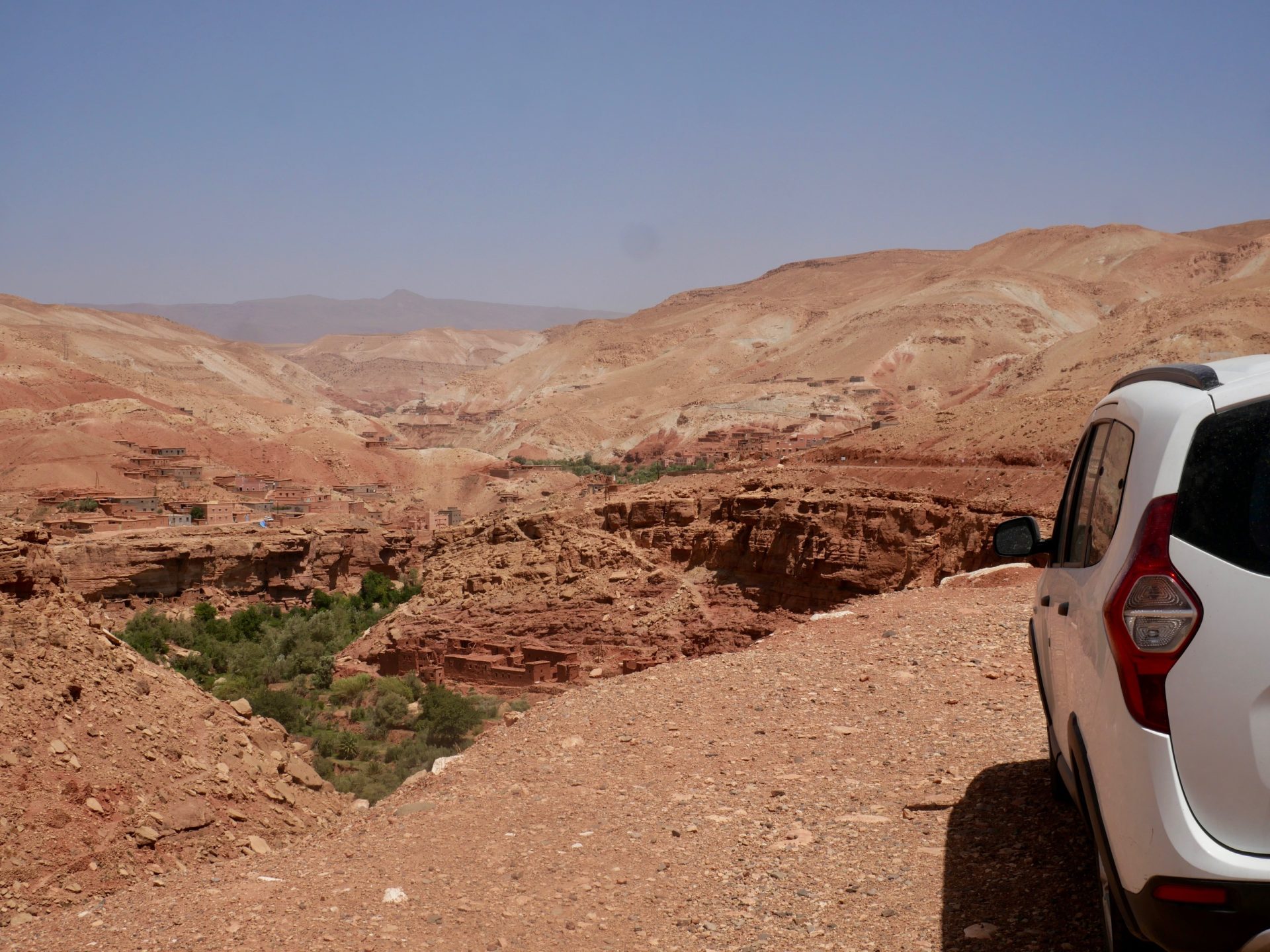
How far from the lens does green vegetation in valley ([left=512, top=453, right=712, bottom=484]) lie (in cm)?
5084

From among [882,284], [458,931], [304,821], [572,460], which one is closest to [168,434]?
[572,460]

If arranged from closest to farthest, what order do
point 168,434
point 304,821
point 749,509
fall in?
point 304,821
point 749,509
point 168,434

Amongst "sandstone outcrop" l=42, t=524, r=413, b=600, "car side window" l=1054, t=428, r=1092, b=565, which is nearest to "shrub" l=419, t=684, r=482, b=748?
"car side window" l=1054, t=428, r=1092, b=565

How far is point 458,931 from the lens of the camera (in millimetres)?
4461

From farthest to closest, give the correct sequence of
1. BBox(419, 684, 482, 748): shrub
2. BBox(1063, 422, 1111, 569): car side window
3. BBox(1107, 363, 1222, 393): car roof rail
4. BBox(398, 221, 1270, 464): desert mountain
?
BBox(398, 221, 1270, 464): desert mountain
BBox(419, 684, 482, 748): shrub
BBox(1063, 422, 1111, 569): car side window
BBox(1107, 363, 1222, 393): car roof rail

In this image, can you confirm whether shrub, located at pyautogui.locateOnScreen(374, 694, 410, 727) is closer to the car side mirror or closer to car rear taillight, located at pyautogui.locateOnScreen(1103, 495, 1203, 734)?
the car side mirror

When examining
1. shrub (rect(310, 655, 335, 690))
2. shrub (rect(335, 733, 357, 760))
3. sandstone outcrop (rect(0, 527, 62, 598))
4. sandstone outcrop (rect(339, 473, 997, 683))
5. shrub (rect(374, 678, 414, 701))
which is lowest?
shrub (rect(310, 655, 335, 690))

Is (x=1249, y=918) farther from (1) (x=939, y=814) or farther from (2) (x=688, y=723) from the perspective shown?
(2) (x=688, y=723)

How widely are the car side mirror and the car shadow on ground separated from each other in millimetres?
1087

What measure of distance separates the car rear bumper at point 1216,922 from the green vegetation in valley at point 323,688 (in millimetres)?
10910

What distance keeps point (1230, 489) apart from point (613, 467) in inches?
2537

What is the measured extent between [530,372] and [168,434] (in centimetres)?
6881

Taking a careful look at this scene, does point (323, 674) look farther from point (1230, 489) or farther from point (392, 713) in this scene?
point (1230, 489)

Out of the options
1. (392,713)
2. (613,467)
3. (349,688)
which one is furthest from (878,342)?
(392,713)
